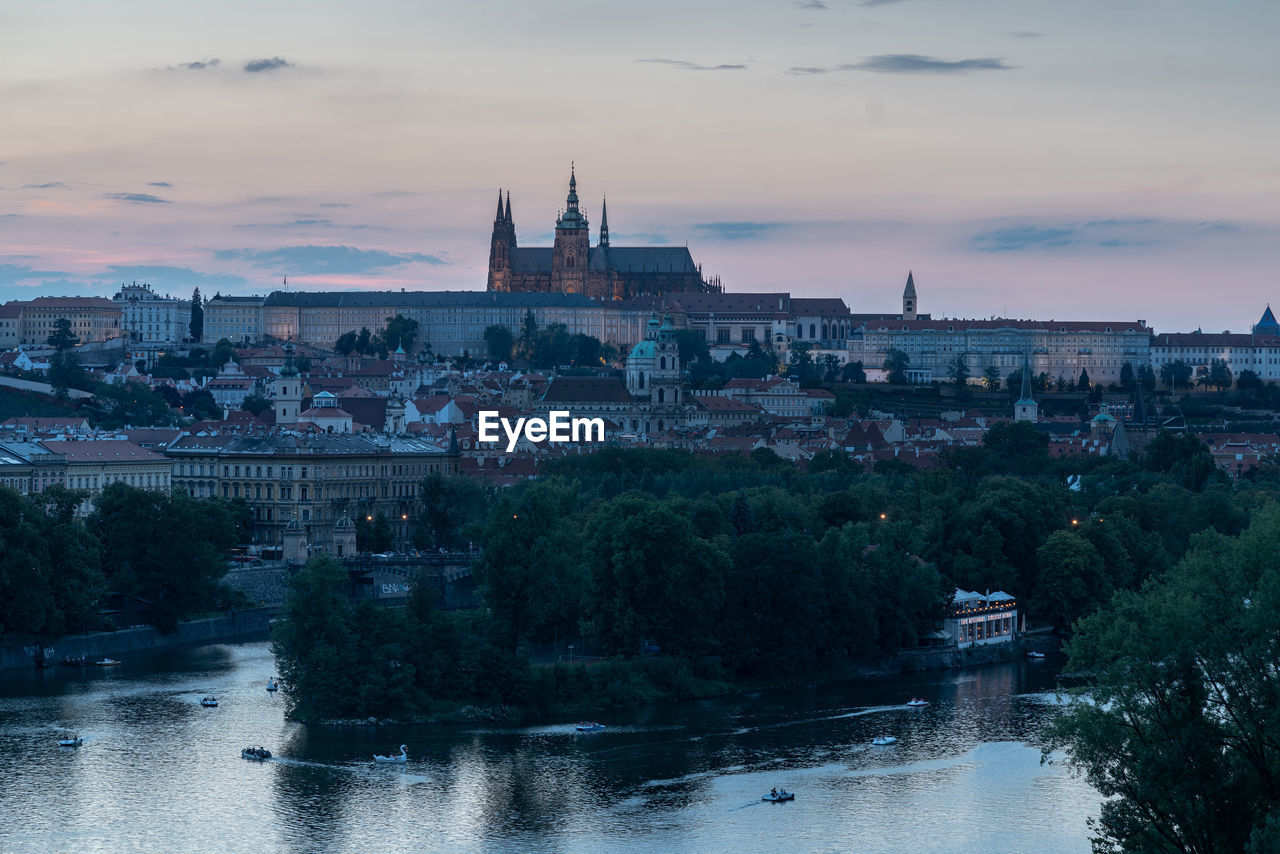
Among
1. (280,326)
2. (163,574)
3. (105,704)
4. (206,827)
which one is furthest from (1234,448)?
(280,326)

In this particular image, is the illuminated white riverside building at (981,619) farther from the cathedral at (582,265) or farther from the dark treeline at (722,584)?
the cathedral at (582,265)

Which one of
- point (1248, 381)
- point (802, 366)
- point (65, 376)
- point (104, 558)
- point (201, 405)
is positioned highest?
point (802, 366)

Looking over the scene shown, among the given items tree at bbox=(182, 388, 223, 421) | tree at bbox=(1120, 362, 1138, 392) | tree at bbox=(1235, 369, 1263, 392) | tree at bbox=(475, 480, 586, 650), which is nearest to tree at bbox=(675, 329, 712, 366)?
tree at bbox=(1120, 362, 1138, 392)

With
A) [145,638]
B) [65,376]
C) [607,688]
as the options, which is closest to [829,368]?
[65,376]

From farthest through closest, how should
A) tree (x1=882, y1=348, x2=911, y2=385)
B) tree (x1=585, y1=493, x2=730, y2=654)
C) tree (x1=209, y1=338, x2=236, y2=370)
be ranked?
tree (x1=882, y1=348, x2=911, y2=385), tree (x1=209, y1=338, x2=236, y2=370), tree (x1=585, y1=493, x2=730, y2=654)

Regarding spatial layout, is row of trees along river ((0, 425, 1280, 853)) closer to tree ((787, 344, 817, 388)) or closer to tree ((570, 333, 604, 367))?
tree ((787, 344, 817, 388))

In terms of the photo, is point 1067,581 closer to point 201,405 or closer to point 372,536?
point 372,536
